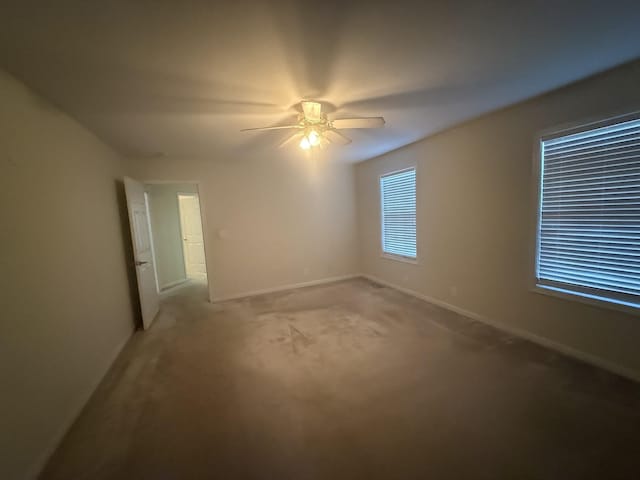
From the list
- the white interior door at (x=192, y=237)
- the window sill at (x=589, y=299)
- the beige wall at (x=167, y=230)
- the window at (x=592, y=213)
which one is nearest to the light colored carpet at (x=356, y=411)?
the window sill at (x=589, y=299)

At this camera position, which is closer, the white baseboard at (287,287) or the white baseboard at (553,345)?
the white baseboard at (553,345)

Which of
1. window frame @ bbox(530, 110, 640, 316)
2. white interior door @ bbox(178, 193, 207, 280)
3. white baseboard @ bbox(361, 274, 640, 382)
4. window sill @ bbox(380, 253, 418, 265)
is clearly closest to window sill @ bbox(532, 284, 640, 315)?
window frame @ bbox(530, 110, 640, 316)

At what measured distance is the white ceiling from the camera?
1.29 meters

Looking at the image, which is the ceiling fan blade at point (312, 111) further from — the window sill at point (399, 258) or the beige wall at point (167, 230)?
the beige wall at point (167, 230)

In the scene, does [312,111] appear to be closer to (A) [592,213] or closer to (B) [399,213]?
(A) [592,213]

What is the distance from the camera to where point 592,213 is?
225cm

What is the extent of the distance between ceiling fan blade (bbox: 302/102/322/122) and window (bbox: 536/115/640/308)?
2.12m

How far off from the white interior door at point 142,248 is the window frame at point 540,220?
4.54 metres

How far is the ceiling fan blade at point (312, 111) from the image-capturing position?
7.50 ft

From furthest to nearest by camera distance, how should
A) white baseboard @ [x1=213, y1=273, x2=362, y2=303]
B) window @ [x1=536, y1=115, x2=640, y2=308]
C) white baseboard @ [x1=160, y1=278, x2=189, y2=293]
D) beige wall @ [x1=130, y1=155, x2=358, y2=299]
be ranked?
white baseboard @ [x1=160, y1=278, x2=189, y2=293], white baseboard @ [x1=213, y1=273, x2=362, y2=303], beige wall @ [x1=130, y1=155, x2=358, y2=299], window @ [x1=536, y1=115, x2=640, y2=308]

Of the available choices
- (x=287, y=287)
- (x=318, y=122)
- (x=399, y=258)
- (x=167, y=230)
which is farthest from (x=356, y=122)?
(x=167, y=230)

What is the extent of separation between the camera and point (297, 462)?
1533mm

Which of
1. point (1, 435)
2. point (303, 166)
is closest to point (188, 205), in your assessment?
point (303, 166)

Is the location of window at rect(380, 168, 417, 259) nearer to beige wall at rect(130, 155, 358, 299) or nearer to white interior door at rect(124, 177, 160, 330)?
beige wall at rect(130, 155, 358, 299)
